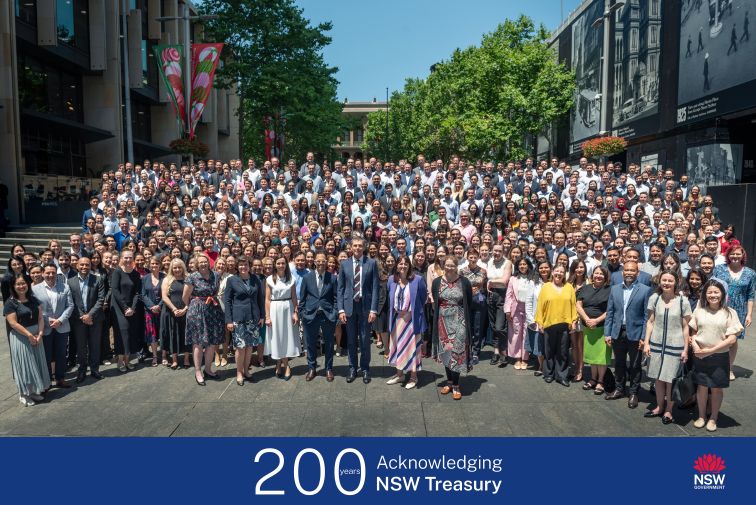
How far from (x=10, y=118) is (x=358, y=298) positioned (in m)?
18.4

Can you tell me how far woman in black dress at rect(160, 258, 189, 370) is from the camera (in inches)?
334

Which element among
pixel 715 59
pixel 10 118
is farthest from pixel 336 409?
pixel 715 59

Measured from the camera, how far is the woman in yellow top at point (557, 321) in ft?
25.6

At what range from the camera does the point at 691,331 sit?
6449mm

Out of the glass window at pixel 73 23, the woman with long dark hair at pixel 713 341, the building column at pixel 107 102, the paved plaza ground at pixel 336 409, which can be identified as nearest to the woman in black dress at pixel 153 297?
the paved plaza ground at pixel 336 409

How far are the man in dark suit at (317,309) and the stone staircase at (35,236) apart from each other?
12767mm

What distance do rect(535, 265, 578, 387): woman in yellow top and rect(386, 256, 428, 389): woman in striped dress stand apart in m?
1.89

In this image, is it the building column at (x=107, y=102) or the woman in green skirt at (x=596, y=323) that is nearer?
the woman in green skirt at (x=596, y=323)

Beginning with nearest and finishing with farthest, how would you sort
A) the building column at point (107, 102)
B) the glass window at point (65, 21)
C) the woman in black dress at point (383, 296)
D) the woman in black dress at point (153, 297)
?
the woman in black dress at point (153, 297)
the woman in black dress at point (383, 296)
the glass window at point (65, 21)
the building column at point (107, 102)

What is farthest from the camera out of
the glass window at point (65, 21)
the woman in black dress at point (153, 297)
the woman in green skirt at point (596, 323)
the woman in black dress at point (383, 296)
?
the glass window at point (65, 21)

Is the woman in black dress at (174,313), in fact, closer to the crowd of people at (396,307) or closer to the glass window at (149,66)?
the crowd of people at (396,307)

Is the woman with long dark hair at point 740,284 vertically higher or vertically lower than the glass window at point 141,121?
lower
